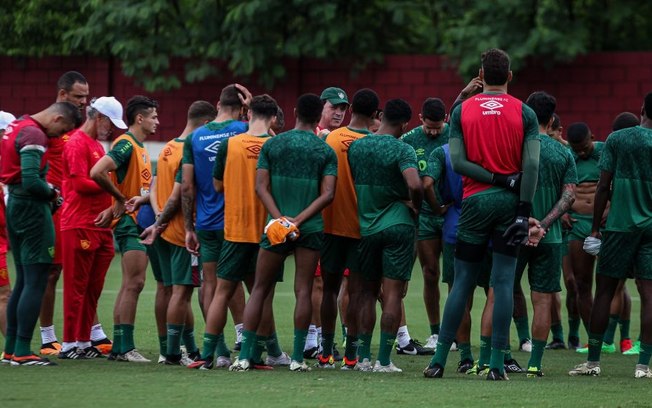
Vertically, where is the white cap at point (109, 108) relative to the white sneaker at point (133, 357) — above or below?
above

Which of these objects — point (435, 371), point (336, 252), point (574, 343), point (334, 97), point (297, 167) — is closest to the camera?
point (435, 371)

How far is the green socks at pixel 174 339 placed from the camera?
11.4m

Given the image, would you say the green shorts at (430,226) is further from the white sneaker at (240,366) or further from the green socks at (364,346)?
the white sneaker at (240,366)

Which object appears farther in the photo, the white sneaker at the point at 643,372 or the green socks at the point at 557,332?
the green socks at the point at 557,332

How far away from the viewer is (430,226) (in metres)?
13.2

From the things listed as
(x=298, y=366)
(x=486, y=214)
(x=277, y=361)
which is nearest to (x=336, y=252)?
(x=298, y=366)

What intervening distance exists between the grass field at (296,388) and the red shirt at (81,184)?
1.31 metres

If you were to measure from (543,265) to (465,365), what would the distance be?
1.12m

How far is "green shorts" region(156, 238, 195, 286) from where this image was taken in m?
11.6

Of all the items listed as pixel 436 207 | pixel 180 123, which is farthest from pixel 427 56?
pixel 436 207

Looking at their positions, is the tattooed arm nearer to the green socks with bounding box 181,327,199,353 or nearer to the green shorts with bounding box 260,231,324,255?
the green shorts with bounding box 260,231,324,255

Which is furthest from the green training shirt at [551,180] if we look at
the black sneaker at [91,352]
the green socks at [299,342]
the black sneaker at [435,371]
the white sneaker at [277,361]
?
the black sneaker at [91,352]

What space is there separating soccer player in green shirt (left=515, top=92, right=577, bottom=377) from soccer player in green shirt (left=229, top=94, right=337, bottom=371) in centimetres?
173

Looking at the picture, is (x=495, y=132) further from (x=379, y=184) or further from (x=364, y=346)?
(x=364, y=346)
